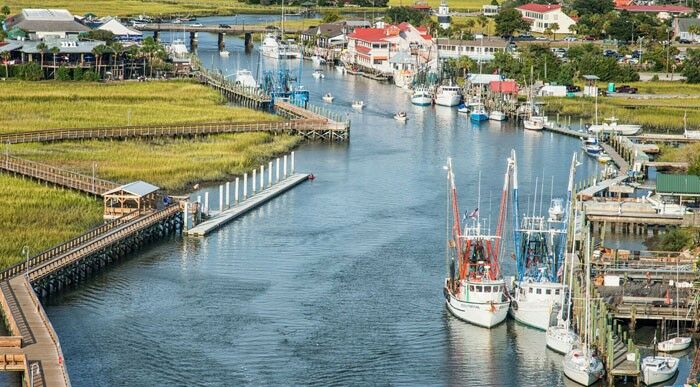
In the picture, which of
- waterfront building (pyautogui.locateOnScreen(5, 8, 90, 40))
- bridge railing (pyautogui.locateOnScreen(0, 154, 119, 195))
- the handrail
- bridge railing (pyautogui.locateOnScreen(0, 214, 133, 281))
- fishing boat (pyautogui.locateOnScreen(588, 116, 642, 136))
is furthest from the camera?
waterfront building (pyautogui.locateOnScreen(5, 8, 90, 40))

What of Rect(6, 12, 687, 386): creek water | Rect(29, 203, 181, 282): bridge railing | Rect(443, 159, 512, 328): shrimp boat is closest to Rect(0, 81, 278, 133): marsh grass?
Rect(6, 12, 687, 386): creek water

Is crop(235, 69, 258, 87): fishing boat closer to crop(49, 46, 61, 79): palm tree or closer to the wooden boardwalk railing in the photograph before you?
crop(49, 46, 61, 79): palm tree

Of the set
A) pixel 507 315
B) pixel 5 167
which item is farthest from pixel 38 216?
pixel 507 315

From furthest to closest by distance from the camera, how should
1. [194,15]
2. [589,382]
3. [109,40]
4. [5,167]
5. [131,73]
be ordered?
[194,15], [109,40], [131,73], [5,167], [589,382]

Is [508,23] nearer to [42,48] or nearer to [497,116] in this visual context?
[497,116]

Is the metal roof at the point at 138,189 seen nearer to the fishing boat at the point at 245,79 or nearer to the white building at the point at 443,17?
the fishing boat at the point at 245,79

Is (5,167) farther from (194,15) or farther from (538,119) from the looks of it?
(194,15)
